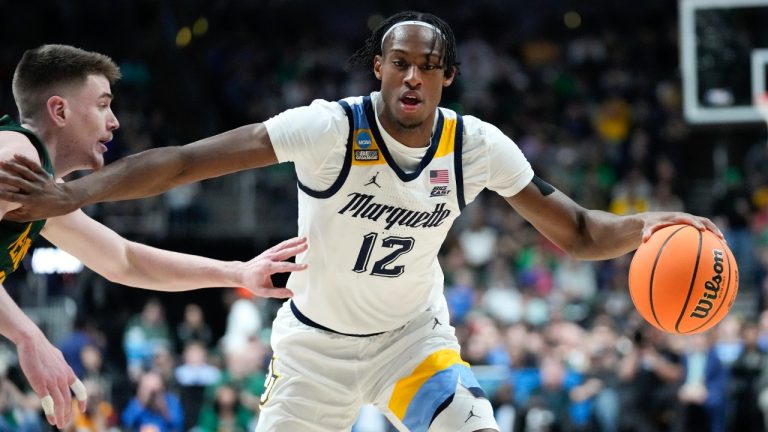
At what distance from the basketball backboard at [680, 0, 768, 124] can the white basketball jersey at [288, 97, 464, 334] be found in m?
8.64

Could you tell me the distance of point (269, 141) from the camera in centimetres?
491

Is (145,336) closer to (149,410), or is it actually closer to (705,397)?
(149,410)

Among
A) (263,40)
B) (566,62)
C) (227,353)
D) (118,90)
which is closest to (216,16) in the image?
(263,40)

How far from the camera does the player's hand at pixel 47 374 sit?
425cm

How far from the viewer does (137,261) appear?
529 cm

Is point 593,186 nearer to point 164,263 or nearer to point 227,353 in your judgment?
point 227,353

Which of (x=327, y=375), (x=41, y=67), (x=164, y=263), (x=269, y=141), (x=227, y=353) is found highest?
→ (x=41, y=67)

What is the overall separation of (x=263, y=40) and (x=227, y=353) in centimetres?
1005

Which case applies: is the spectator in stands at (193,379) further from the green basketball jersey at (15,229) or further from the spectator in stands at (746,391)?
the green basketball jersey at (15,229)

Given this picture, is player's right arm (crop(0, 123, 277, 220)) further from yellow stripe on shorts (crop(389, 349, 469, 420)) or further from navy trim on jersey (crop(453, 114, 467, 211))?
yellow stripe on shorts (crop(389, 349, 469, 420))

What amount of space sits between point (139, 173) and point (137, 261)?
2.64 ft

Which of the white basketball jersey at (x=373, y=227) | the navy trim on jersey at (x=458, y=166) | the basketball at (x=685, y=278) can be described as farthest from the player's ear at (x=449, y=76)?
the basketball at (x=685, y=278)

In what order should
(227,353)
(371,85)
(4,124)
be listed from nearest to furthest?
(4,124)
(227,353)
(371,85)

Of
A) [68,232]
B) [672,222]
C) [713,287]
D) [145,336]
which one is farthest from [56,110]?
[145,336]
